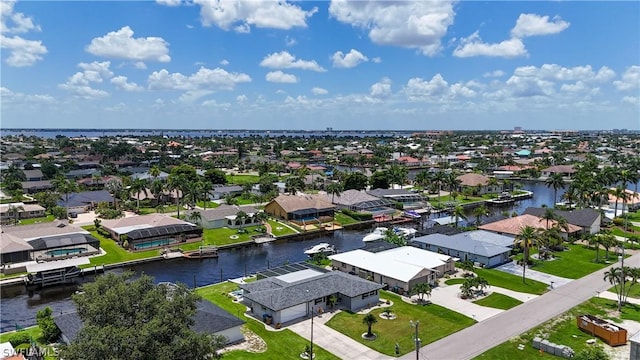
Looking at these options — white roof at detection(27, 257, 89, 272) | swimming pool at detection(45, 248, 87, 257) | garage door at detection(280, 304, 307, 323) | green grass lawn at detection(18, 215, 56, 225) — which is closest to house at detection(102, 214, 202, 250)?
swimming pool at detection(45, 248, 87, 257)

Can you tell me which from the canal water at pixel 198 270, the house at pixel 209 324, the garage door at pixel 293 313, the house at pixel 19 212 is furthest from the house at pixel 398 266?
the house at pixel 19 212

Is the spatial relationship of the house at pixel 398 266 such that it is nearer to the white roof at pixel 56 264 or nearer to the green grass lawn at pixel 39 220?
the white roof at pixel 56 264

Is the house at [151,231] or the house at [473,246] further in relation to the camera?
the house at [151,231]

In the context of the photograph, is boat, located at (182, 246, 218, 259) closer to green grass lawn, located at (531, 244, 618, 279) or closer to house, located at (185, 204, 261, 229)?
house, located at (185, 204, 261, 229)

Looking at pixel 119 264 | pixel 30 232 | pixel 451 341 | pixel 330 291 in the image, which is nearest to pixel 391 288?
pixel 330 291

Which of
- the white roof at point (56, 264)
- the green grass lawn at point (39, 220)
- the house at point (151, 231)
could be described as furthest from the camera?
the green grass lawn at point (39, 220)

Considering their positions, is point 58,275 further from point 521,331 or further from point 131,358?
point 521,331
